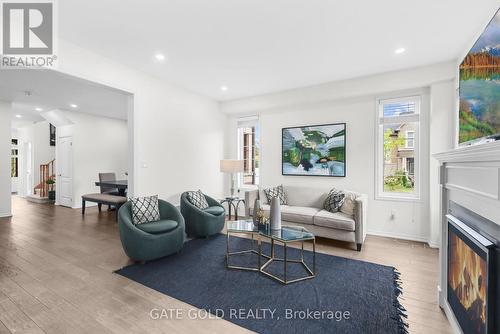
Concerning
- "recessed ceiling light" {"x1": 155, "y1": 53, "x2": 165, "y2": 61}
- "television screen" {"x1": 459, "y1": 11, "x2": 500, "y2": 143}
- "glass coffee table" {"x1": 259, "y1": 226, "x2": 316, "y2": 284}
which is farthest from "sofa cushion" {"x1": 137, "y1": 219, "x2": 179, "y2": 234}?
"television screen" {"x1": 459, "y1": 11, "x2": 500, "y2": 143}

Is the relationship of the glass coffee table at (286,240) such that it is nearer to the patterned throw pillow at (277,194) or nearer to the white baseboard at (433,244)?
the patterned throw pillow at (277,194)

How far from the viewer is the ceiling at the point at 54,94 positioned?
13.0ft

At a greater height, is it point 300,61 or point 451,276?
point 300,61

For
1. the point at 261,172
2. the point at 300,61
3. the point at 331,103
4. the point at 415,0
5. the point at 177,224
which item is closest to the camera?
the point at 415,0

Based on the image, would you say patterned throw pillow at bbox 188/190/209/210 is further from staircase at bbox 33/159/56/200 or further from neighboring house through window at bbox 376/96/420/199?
staircase at bbox 33/159/56/200

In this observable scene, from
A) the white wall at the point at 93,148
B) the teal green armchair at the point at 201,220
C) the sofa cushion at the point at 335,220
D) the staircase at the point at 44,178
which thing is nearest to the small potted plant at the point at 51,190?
the staircase at the point at 44,178

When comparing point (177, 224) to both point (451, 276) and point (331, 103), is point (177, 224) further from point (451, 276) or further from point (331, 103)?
point (331, 103)

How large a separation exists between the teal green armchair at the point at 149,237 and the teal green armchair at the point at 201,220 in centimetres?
54

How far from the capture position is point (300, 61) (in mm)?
3531

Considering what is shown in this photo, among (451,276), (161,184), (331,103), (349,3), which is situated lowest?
(451,276)

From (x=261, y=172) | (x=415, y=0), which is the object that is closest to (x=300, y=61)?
(x=415, y=0)

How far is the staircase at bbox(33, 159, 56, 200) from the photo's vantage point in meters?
7.79

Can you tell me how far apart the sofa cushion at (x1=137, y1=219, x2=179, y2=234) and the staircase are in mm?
6982

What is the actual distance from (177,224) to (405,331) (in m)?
2.69
